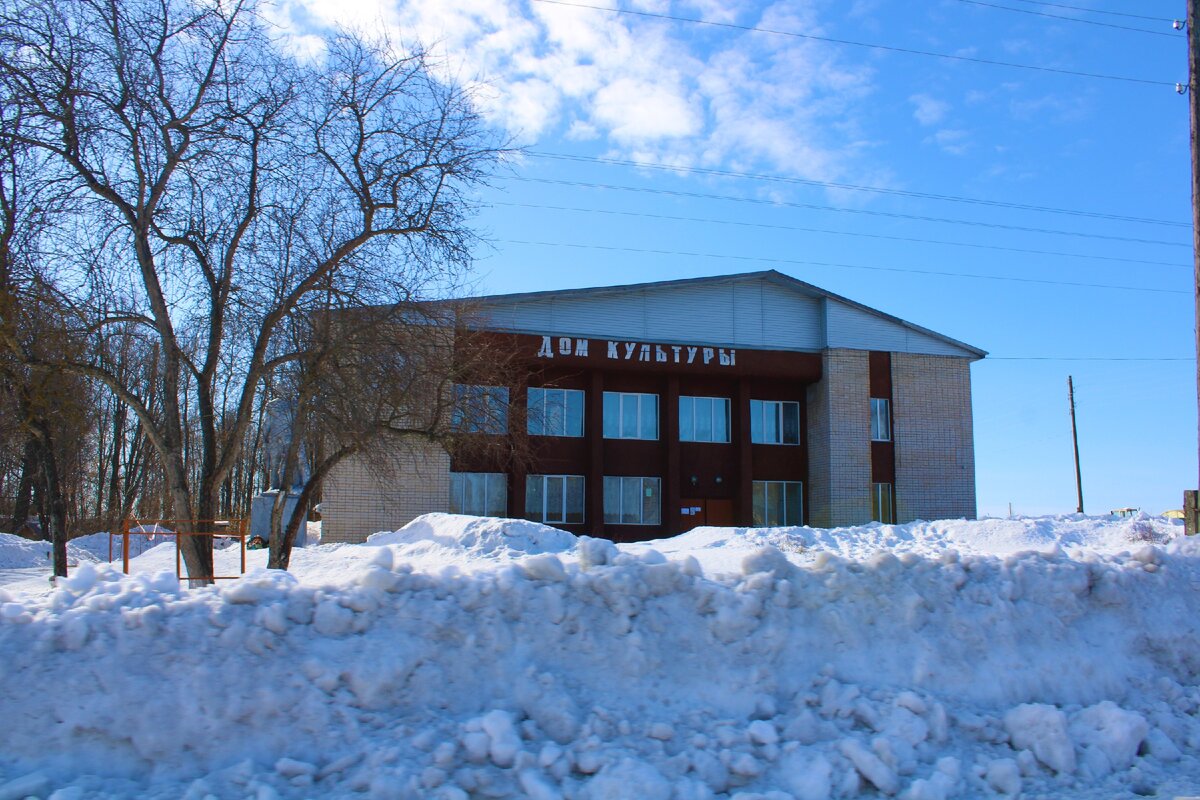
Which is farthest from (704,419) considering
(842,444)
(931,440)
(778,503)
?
(931,440)

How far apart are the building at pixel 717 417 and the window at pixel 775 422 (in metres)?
0.05

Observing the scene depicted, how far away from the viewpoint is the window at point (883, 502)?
107 feet

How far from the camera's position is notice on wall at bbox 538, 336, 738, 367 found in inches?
1170

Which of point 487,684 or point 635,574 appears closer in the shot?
point 487,684

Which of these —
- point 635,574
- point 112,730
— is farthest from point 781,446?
point 112,730

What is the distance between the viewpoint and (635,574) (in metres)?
7.37

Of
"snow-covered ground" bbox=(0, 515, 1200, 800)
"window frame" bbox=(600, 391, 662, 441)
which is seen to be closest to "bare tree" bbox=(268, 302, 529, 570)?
"snow-covered ground" bbox=(0, 515, 1200, 800)

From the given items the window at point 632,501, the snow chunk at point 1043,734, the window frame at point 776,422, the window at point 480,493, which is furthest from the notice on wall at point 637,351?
the snow chunk at point 1043,734

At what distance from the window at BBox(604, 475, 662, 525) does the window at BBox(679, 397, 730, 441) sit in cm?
207

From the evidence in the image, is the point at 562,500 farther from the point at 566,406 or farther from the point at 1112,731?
the point at 1112,731

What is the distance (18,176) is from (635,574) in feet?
36.4

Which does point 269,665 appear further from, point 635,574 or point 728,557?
point 728,557

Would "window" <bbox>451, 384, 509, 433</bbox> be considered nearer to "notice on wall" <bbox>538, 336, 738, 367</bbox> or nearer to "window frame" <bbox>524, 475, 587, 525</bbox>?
"notice on wall" <bbox>538, 336, 738, 367</bbox>

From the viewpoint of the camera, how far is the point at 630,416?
1244 inches
